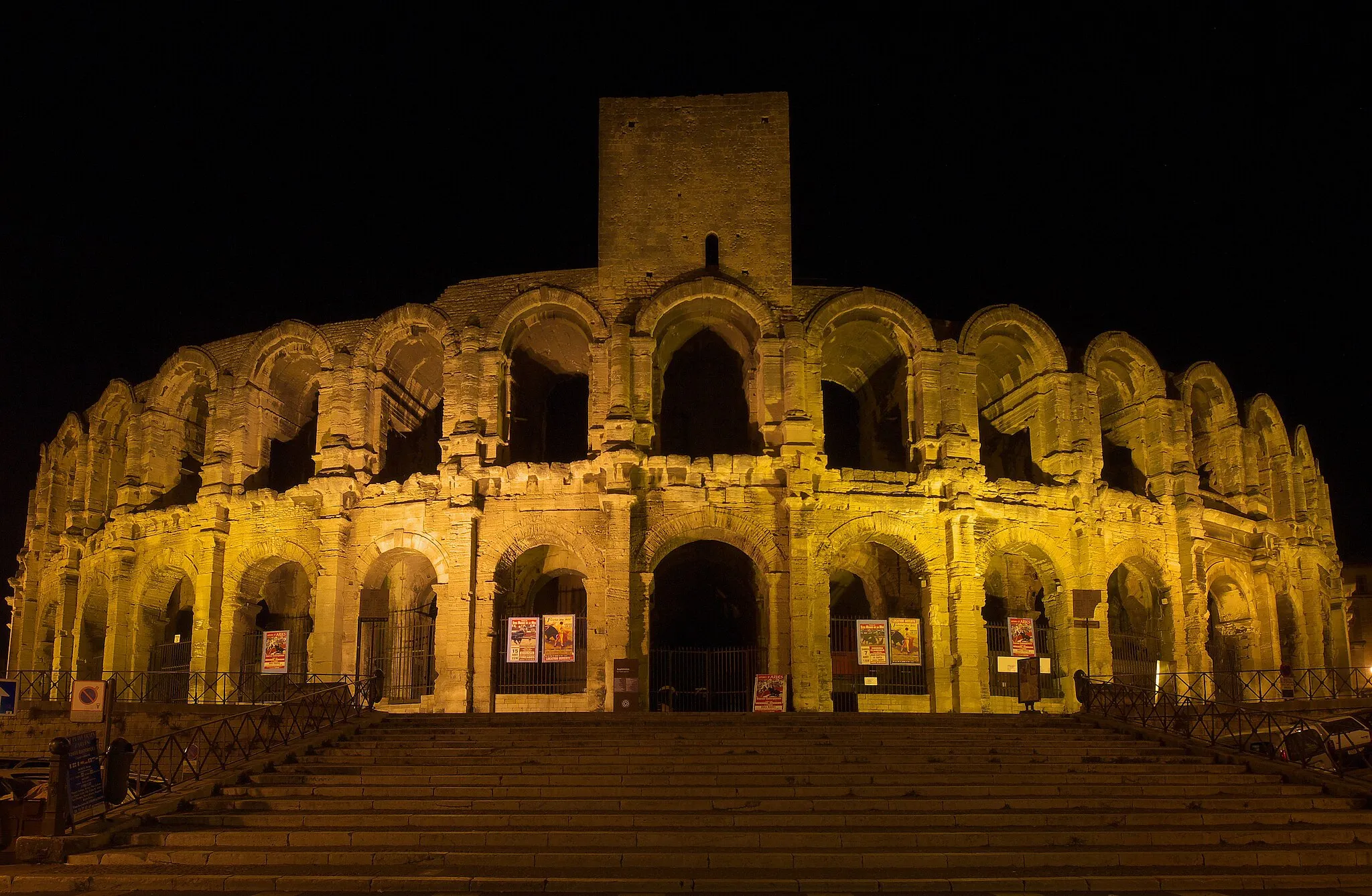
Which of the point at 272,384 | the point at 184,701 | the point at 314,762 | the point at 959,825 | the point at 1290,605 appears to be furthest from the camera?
the point at 1290,605

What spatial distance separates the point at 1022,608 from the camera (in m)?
29.4

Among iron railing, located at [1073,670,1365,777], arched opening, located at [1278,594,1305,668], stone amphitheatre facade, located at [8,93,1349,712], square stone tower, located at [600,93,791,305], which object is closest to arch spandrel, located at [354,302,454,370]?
stone amphitheatre facade, located at [8,93,1349,712]

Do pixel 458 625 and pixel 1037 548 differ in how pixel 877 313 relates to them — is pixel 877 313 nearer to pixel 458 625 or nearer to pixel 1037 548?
pixel 1037 548

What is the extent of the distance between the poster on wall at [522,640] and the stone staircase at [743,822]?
5633 mm

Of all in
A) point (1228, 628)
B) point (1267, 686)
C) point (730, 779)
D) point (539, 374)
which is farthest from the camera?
point (1228, 628)

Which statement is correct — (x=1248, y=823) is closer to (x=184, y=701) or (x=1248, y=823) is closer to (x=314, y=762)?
(x=314, y=762)

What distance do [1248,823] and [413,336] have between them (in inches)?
803

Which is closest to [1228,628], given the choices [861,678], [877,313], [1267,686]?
[1267,686]

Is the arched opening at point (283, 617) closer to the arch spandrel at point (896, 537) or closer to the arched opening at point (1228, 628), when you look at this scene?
the arch spandrel at point (896, 537)

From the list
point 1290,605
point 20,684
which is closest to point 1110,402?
point 1290,605

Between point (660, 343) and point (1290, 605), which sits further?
point (1290, 605)

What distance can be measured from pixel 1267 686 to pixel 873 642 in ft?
37.1

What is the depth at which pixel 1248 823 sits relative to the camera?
1469 cm

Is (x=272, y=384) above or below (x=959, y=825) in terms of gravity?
above
